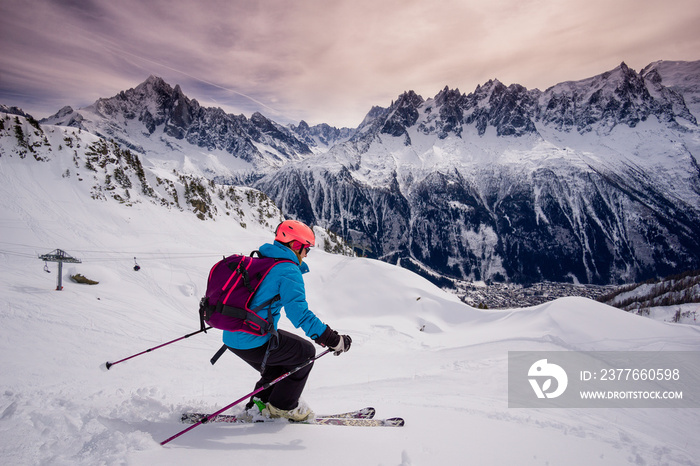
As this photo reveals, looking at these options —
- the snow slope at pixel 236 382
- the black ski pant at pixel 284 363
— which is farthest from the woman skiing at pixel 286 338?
the snow slope at pixel 236 382

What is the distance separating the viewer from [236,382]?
8680 mm

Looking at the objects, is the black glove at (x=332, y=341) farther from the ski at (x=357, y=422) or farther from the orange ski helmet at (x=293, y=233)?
the orange ski helmet at (x=293, y=233)

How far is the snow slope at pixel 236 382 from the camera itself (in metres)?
3.79

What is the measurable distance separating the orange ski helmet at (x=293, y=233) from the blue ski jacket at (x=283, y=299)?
1.01 feet

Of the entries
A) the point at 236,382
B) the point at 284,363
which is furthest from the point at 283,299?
the point at 236,382

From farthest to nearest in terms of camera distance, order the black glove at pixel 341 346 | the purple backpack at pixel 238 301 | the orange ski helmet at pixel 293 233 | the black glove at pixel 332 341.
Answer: the orange ski helmet at pixel 293 233 → the black glove at pixel 341 346 → the black glove at pixel 332 341 → the purple backpack at pixel 238 301

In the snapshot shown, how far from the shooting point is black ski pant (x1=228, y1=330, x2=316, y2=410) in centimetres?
470

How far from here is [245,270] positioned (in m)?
4.24

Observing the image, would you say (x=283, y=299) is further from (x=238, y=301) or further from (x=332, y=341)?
(x=332, y=341)

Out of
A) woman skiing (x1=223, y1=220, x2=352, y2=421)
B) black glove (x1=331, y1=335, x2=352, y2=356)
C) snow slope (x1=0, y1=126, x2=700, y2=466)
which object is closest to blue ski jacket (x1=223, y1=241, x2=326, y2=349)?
woman skiing (x1=223, y1=220, x2=352, y2=421)

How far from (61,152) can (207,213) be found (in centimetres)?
1780

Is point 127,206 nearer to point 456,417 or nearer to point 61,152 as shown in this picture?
point 61,152

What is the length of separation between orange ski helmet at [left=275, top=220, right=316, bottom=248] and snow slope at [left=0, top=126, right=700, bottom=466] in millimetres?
2793

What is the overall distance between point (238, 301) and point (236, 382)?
578cm
